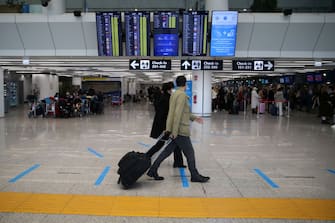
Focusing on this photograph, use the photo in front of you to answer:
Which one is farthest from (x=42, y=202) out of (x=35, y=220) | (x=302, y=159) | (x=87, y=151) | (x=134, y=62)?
(x=134, y=62)

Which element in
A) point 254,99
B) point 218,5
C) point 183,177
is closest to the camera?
point 183,177

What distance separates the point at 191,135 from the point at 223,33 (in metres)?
5.44

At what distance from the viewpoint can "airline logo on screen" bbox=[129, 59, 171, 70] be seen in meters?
14.4

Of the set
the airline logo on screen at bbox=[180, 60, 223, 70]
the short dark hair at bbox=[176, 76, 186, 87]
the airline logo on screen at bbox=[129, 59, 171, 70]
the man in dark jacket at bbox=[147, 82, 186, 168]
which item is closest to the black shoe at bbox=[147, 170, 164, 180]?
the man in dark jacket at bbox=[147, 82, 186, 168]

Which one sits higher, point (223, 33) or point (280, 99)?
point (223, 33)

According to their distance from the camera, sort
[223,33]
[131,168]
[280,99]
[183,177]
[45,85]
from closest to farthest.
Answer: [131,168] < [183,177] < [223,33] < [280,99] < [45,85]

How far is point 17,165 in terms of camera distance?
6.52 m

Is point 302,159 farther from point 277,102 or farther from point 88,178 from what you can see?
point 277,102

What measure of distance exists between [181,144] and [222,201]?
A: 3.91ft

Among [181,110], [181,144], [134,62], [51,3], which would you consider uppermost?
[51,3]

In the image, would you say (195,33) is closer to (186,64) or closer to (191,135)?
(186,64)

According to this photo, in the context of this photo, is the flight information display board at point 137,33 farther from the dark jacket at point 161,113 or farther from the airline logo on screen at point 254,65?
the dark jacket at point 161,113

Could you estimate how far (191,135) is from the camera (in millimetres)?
10945

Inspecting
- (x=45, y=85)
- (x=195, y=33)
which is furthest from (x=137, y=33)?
(x=45, y=85)
